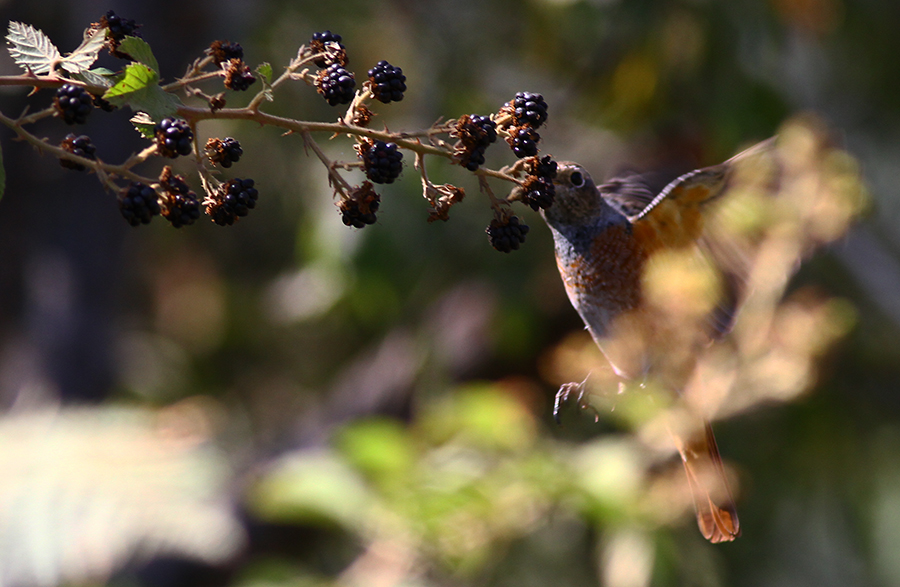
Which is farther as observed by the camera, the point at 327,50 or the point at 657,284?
the point at 657,284

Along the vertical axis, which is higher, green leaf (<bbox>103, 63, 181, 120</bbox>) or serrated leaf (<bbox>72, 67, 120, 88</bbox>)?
serrated leaf (<bbox>72, 67, 120, 88</bbox>)

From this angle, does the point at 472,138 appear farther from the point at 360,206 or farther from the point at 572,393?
the point at 572,393

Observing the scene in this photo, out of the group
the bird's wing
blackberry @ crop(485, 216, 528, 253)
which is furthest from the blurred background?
blackberry @ crop(485, 216, 528, 253)

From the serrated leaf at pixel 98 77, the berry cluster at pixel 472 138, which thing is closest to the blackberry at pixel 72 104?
the serrated leaf at pixel 98 77

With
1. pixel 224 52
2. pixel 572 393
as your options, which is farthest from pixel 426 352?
pixel 224 52

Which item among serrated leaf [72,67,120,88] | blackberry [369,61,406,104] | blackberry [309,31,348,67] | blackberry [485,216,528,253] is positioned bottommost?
blackberry [485,216,528,253]

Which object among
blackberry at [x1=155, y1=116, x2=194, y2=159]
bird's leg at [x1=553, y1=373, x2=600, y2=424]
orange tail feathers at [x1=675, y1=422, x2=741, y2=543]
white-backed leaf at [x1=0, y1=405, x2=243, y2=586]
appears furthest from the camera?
white-backed leaf at [x1=0, y1=405, x2=243, y2=586]

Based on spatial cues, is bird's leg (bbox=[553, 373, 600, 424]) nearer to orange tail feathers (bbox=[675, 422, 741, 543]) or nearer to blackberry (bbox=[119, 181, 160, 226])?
orange tail feathers (bbox=[675, 422, 741, 543])

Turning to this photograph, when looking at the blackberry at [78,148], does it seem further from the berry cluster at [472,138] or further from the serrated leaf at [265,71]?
the berry cluster at [472,138]
